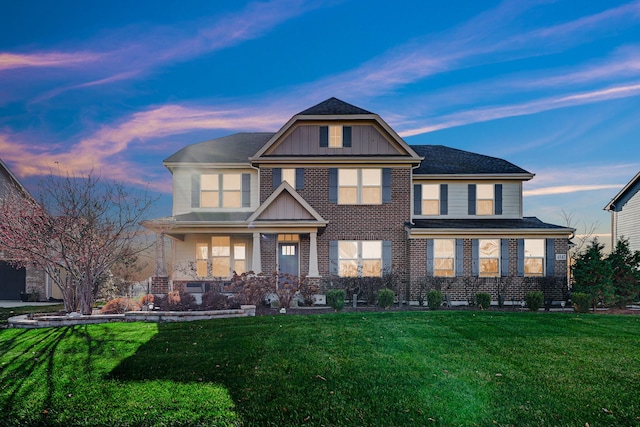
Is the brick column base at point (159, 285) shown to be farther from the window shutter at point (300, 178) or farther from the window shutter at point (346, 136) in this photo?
the window shutter at point (346, 136)

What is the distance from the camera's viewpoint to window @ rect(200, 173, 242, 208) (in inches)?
785

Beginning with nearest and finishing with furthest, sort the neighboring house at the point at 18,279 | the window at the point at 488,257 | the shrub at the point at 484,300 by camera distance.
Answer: the shrub at the point at 484,300 → the window at the point at 488,257 → the neighboring house at the point at 18,279

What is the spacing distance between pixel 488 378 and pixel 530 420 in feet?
4.74

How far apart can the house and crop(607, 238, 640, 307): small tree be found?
1970mm

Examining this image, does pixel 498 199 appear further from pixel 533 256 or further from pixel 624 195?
pixel 624 195

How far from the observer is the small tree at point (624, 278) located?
16016mm

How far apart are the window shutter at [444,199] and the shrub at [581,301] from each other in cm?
639

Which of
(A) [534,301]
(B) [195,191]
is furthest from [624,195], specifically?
(B) [195,191]

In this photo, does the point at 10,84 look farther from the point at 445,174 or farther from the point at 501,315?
the point at 501,315

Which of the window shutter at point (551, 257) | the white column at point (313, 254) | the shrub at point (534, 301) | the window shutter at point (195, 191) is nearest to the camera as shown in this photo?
the shrub at point (534, 301)

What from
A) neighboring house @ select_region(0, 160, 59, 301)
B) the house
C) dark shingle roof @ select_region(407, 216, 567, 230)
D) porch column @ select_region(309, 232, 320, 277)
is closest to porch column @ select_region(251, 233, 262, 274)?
the house

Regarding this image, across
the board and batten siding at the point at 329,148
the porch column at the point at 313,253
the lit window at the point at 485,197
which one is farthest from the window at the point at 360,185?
the lit window at the point at 485,197

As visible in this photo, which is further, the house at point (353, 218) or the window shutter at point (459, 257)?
the window shutter at point (459, 257)

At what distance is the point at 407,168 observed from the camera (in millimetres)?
18812
